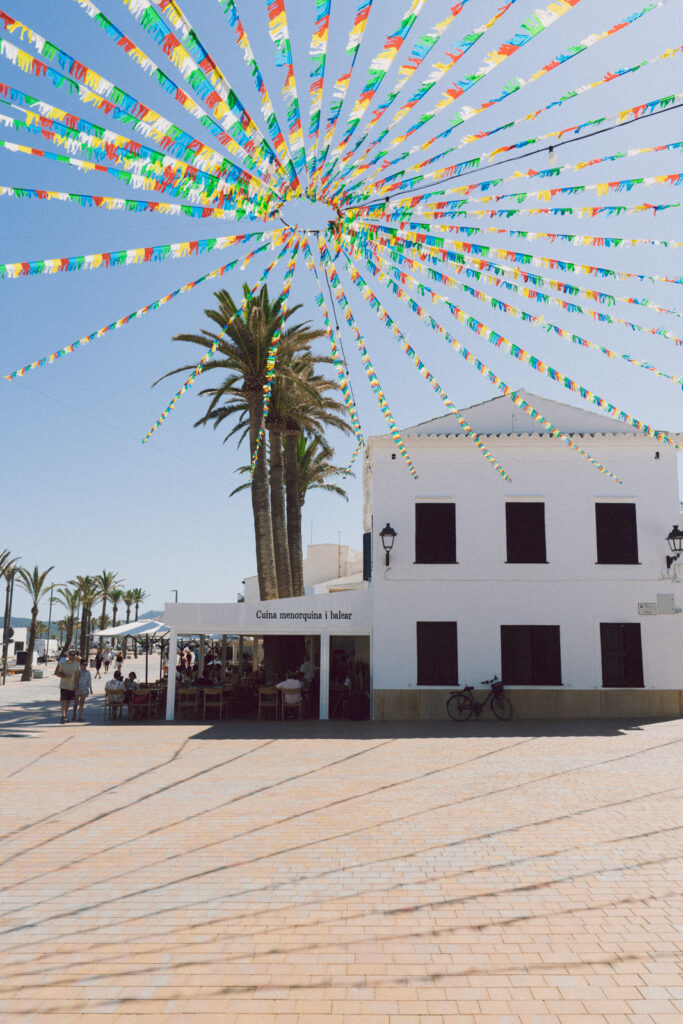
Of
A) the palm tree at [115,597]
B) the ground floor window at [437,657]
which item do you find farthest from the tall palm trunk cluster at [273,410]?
the palm tree at [115,597]

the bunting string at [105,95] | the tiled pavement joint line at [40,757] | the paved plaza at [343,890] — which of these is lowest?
the paved plaza at [343,890]

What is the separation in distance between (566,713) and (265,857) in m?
11.4

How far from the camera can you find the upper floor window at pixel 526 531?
55.6ft

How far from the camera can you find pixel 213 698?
55.8 feet

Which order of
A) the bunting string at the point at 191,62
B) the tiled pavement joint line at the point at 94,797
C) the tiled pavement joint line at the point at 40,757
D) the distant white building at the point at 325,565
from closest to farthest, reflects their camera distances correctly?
the bunting string at the point at 191,62, the tiled pavement joint line at the point at 94,797, the tiled pavement joint line at the point at 40,757, the distant white building at the point at 325,565

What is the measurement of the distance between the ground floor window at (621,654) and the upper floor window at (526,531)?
2272 millimetres

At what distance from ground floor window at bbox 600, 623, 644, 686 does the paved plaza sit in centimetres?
528

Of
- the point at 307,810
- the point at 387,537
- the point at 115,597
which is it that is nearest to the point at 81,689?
the point at 387,537

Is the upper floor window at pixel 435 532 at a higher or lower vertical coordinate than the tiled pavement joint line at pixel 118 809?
higher

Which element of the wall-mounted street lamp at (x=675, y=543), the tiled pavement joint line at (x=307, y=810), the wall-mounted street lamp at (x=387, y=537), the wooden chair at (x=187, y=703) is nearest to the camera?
the tiled pavement joint line at (x=307, y=810)

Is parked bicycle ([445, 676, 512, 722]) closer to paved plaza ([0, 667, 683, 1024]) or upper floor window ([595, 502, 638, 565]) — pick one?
upper floor window ([595, 502, 638, 565])

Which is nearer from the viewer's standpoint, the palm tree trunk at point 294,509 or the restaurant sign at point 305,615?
the restaurant sign at point 305,615

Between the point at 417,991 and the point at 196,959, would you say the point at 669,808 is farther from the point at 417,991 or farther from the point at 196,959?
the point at 196,959

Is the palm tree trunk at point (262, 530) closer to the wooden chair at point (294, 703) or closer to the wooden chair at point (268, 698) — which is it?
the wooden chair at point (268, 698)
